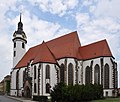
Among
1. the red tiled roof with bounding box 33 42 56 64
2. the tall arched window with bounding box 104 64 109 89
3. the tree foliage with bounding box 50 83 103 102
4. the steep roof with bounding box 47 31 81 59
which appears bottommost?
the tree foliage with bounding box 50 83 103 102

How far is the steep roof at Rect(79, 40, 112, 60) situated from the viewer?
5434 centimetres

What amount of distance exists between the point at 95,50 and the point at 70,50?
547 centimetres

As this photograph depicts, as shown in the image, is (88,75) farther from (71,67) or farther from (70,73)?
(71,67)

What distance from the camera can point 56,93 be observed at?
39.2 meters

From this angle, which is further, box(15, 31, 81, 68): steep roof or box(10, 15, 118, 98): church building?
box(15, 31, 81, 68): steep roof

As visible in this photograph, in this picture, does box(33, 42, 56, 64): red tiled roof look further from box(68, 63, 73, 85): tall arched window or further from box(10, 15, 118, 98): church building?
box(68, 63, 73, 85): tall arched window

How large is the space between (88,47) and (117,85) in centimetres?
1076

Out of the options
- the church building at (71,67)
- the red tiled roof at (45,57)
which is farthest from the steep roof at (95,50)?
the red tiled roof at (45,57)

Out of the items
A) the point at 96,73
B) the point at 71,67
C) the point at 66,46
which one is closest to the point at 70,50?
the point at 66,46

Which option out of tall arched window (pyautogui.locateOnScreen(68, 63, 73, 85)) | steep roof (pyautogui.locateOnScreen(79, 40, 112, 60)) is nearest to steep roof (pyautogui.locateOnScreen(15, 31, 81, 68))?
steep roof (pyautogui.locateOnScreen(79, 40, 112, 60))

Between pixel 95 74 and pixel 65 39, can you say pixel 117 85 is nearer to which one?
pixel 95 74

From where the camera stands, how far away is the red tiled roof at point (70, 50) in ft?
184

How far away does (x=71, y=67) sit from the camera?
57688mm

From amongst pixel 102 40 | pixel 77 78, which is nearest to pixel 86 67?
pixel 77 78
